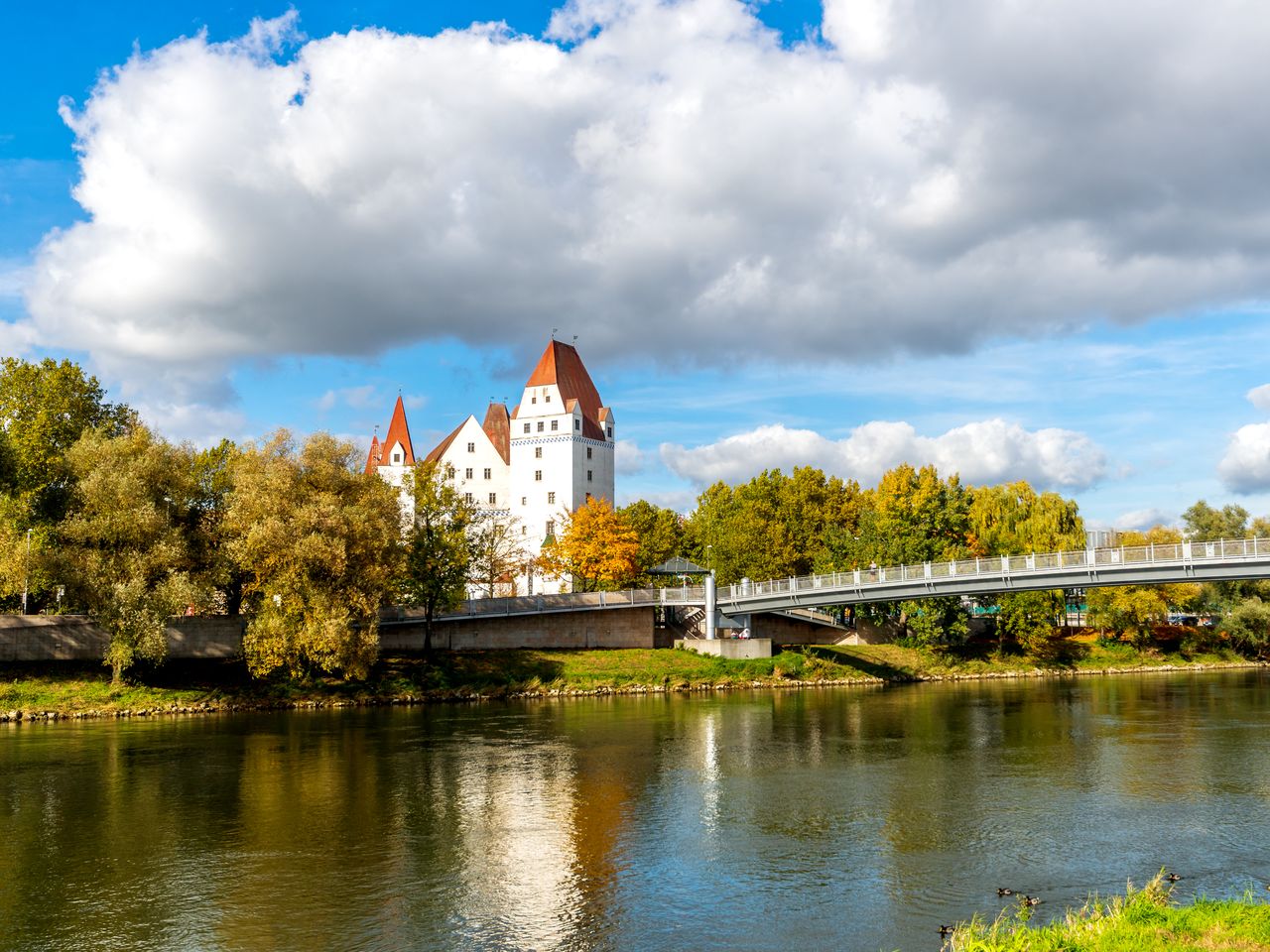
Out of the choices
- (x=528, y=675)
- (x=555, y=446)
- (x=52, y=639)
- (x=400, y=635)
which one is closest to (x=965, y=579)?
(x=528, y=675)

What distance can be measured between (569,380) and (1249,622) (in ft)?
240

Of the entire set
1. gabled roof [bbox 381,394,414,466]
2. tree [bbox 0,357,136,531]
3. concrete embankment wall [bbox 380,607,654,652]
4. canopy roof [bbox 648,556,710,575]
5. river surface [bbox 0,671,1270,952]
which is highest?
gabled roof [bbox 381,394,414,466]

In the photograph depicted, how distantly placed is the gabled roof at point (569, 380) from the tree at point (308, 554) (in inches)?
2646

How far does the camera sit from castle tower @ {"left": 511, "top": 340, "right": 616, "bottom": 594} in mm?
119562

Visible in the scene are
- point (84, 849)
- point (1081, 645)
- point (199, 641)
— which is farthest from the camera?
point (1081, 645)

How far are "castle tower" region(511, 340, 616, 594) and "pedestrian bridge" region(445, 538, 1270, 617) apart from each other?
47.7 metres

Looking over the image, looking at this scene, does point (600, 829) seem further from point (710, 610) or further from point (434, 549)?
point (710, 610)

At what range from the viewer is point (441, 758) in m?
35.2

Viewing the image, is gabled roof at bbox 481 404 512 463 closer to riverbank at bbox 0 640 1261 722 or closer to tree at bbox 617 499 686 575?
tree at bbox 617 499 686 575

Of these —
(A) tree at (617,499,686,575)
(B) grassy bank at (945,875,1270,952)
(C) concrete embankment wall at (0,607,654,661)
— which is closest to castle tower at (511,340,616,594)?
(A) tree at (617,499,686,575)

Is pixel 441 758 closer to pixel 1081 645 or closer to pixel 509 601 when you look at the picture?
pixel 509 601

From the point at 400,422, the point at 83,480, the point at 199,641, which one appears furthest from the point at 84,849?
the point at 400,422

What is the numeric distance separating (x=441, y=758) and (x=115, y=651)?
69.9 ft

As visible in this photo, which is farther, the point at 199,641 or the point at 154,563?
the point at 199,641
